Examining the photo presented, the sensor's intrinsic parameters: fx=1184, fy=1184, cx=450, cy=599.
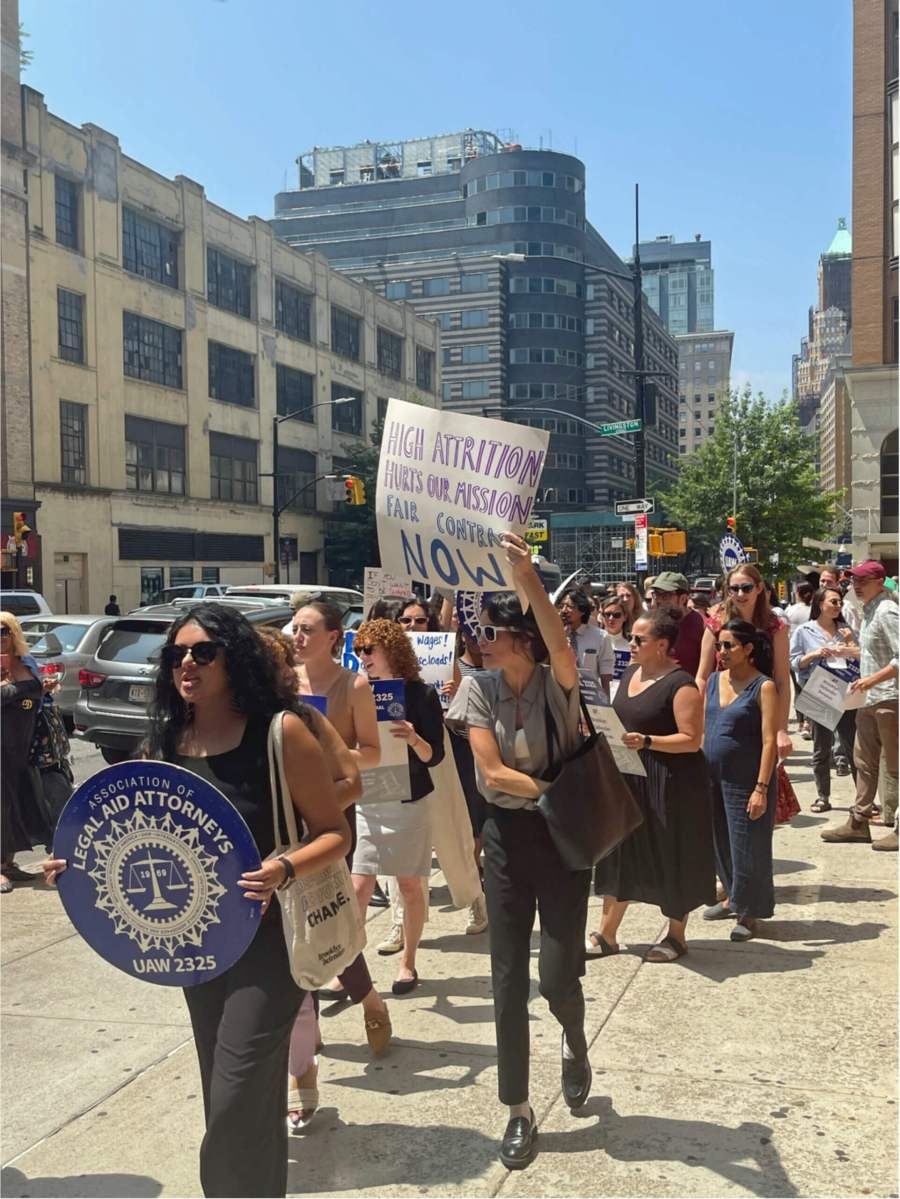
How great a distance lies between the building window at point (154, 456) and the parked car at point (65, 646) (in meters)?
27.9

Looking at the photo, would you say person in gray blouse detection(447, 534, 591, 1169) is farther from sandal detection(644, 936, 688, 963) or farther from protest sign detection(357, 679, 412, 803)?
sandal detection(644, 936, 688, 963)

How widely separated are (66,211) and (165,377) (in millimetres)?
7557

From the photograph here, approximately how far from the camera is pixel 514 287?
95.4m

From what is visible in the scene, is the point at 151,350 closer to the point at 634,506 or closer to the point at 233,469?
the point at 233,469

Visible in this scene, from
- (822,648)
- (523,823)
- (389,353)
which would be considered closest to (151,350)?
(389,353)

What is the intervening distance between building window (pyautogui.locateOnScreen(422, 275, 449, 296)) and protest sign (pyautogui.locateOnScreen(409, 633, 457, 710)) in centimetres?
9093

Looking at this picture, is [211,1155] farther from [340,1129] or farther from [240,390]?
[240,390]

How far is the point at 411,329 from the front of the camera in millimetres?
66938

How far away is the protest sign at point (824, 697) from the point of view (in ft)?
29.9

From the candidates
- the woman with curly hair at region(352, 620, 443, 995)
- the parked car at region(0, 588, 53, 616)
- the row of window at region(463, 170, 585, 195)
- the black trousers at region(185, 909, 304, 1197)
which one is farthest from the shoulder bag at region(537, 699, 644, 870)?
the row of window at region(463, 170, 585, 195)

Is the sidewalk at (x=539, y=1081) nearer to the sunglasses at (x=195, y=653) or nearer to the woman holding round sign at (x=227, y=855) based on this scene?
the woman holding round sign at (x=227, y=855)

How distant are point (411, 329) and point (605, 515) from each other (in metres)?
24.7

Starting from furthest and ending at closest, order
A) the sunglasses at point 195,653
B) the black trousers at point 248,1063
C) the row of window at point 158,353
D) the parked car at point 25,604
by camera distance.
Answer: the row of window at point 158,353 → the parked car at point 25,604 → the sunglasses at point 195,653 → the black trousers at point 248,1063

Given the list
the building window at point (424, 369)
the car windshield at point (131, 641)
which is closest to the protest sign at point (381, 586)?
the car windshield at point (131, 641)
